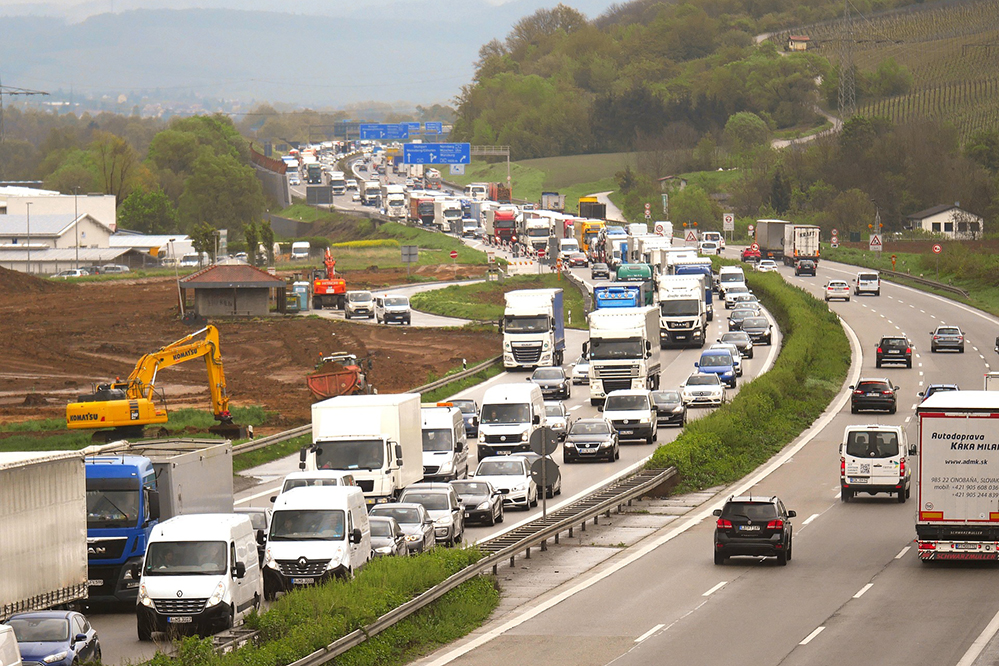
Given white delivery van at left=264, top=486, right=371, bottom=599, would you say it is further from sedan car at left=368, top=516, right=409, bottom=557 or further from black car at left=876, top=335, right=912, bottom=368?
black car at left=876, top=335, right=912, bottom=368

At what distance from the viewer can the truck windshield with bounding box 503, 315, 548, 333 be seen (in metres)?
62.8

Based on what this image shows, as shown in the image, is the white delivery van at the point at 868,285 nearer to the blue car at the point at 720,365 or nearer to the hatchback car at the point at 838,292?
the hatchback car at the point at 838,292

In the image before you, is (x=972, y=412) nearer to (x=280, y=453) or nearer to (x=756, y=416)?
(x=756, y=416)

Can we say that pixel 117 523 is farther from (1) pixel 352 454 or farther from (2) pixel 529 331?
(2) pixel 529 331

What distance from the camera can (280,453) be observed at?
1778 inches

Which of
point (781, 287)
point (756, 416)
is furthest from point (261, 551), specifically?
point (781, 287)

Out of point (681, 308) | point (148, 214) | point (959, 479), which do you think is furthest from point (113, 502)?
point (148, 214)

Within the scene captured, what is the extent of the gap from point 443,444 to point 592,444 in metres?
6.32

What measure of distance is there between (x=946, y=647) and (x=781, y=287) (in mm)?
67327

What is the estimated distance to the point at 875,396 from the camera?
2037 inches

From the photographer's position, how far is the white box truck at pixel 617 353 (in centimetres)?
5428

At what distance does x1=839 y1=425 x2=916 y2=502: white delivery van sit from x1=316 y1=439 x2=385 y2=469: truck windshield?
1207 cm

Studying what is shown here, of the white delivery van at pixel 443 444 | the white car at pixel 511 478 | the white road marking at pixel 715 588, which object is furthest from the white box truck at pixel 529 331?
the white road marking at pixel 715 588

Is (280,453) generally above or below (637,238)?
below
